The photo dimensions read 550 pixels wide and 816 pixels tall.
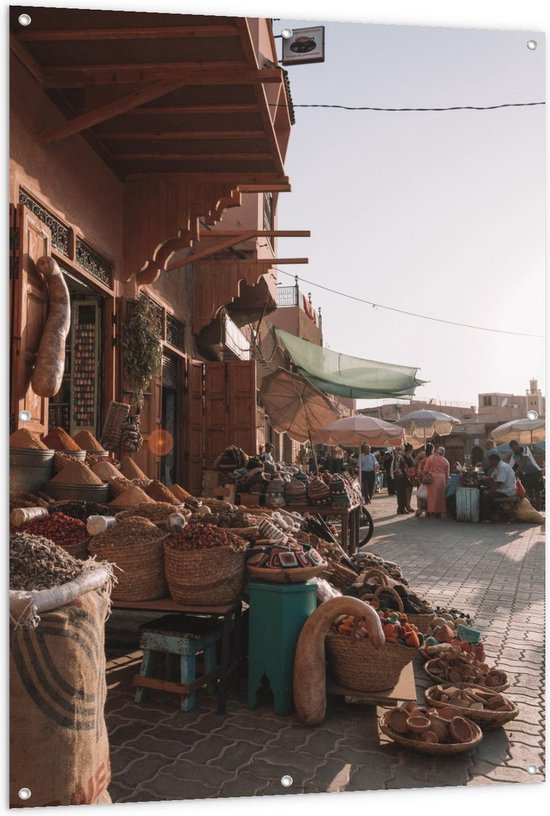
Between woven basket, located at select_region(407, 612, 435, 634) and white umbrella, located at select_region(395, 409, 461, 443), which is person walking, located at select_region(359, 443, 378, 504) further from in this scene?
woven basket, located at select_region(407, 612, 435, 634)

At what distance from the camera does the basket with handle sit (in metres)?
2.92

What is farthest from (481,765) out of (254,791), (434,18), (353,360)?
(353,360)

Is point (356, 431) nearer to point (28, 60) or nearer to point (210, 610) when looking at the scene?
point (210, 610)

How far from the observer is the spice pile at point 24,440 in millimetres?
3223

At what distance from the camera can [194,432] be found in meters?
8.05

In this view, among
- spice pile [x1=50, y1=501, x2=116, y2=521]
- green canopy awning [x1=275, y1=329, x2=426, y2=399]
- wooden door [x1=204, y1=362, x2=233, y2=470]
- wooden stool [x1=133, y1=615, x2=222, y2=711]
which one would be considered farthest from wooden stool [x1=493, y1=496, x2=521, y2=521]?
spice pile [x1=50, y1=501, x2=116, y2=521]

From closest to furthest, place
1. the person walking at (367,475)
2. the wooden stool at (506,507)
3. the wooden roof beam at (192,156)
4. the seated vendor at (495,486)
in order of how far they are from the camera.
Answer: the wooden roof beam at (192,156), the seated vendor at (495,486), the wooden stool at (506,507), the person walking at (367,475)

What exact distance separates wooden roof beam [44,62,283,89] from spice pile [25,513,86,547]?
235cm

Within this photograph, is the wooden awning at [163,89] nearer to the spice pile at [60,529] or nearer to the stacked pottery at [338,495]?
the spice pile at [60,529]

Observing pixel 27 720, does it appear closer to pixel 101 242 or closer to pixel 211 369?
pixel 101 242

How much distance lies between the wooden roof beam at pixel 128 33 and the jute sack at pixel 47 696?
7.58ft

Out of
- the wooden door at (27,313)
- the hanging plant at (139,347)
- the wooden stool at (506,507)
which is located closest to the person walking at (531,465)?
the wooden door at (27,313)

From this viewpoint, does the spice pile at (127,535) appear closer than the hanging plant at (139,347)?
Yes

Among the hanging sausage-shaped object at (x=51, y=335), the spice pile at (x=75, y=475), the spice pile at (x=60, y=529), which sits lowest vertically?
the spice pile at (x=60, y=529)
